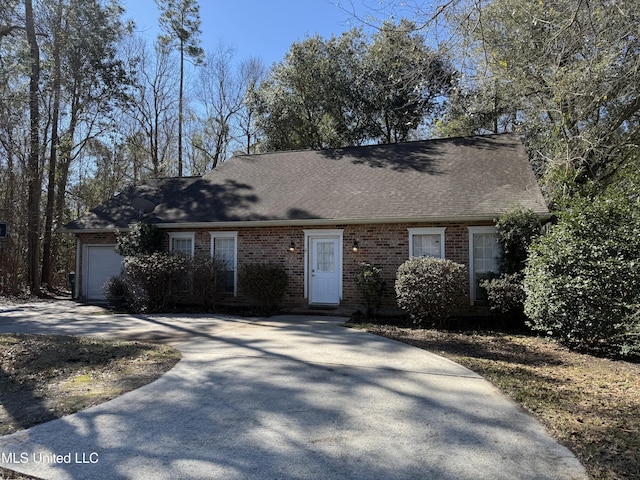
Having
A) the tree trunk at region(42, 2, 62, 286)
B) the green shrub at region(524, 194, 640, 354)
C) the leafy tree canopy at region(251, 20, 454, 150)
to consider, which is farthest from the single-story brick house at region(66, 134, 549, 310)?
the leafy tree canopy at region(251, 20, 454, 150)

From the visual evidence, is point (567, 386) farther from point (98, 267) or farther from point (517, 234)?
point (98, 267)

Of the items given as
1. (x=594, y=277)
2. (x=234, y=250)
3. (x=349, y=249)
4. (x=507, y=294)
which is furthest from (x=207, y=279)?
(x=594, y=277)

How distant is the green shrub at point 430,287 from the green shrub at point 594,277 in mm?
1808

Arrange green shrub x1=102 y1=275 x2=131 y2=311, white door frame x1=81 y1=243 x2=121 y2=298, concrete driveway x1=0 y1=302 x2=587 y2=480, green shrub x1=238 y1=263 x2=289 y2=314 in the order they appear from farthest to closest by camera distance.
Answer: white door frame x1=81 y1=243 x2=121 y2=298 → green shrub x1=102 y1=275 x2=131 y2=311 → green shrub x1=238 y1=263 x2=289 y2=314 → concrete driveway x1=0 y1=302 x2=587 y2=480

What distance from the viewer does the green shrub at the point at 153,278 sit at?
1195 centimetres

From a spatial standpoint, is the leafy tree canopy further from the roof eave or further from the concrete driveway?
the concrete driveway

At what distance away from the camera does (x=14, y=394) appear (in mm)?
5090

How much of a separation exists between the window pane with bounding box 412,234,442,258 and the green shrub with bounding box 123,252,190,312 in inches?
248

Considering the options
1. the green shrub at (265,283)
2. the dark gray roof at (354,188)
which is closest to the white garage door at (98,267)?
the dark gray roof at (354,188)

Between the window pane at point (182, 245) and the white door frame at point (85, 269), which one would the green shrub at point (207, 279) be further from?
the white door frame at point (85, 269)

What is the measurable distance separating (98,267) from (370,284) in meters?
9.75

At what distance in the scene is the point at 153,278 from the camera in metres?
12.0

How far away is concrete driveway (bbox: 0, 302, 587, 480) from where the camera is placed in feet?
10.8

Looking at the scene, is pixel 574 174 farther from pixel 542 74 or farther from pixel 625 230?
pixel 625 230
